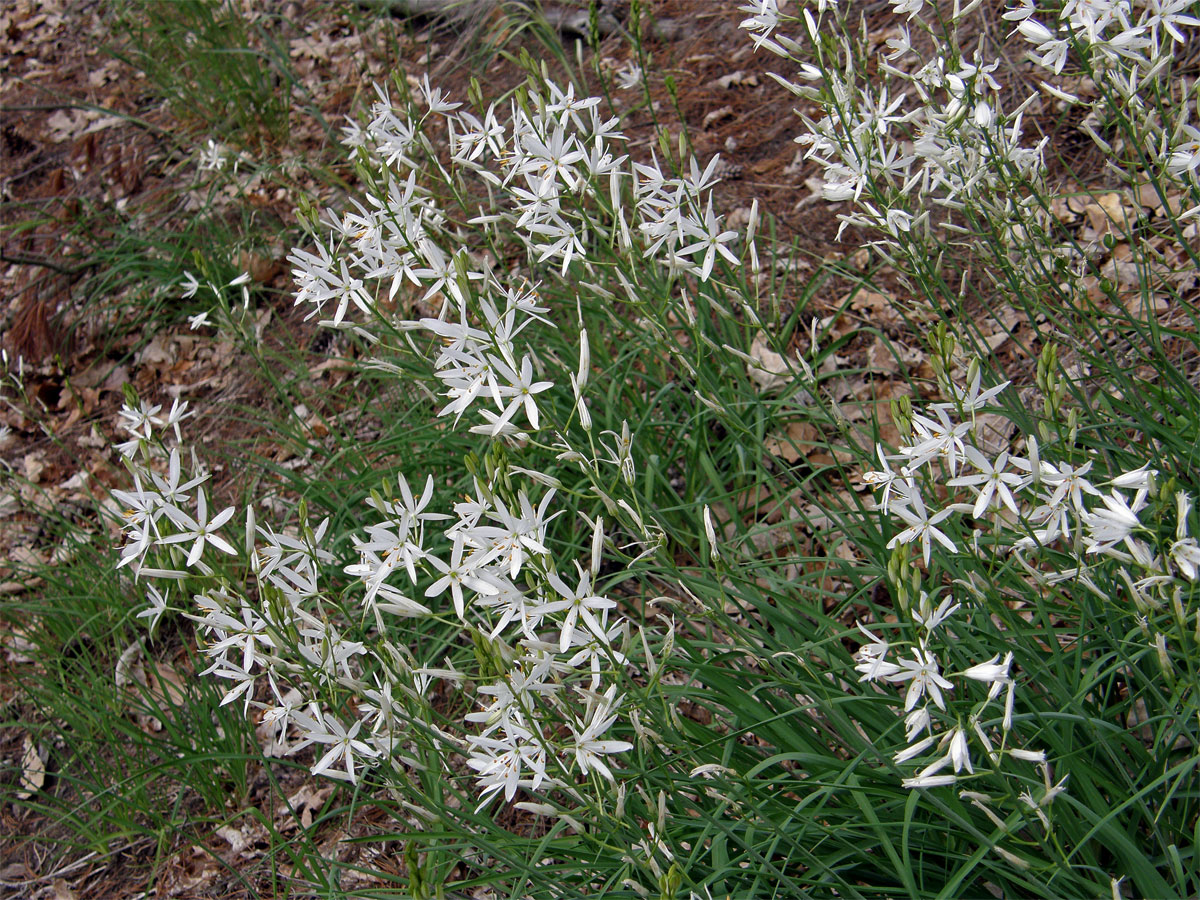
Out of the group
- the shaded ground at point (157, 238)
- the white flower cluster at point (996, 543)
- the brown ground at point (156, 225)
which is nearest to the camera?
the white flower cluster at point (996, 543)

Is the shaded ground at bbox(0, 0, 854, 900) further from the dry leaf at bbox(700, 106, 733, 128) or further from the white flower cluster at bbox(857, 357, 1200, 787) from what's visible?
the white flower cluster at bbox(857, 357, 1200, 787)

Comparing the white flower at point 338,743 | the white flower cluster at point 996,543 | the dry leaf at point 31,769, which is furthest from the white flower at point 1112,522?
the dry leaf at point 31,769

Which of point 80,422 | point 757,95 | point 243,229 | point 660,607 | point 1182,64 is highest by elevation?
point 1182,64

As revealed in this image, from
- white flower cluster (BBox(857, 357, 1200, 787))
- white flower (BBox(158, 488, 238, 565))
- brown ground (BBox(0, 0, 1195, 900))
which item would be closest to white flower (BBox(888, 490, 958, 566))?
white flower cluster (BBox(857, 357, 1200, 787))

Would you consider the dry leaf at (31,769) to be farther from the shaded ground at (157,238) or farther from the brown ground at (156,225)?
the brown ground at (156,225)

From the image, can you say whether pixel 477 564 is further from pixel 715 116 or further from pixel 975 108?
pixel 715 116

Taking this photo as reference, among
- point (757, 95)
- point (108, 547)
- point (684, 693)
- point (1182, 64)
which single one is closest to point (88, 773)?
point (108, 547)

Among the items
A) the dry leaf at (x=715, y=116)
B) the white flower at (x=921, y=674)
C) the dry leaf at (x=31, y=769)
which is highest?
the white flower at (x=921, y=674)

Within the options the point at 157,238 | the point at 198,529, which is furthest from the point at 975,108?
the point at 157,238

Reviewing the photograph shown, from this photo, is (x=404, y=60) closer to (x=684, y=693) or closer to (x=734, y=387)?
(x=734, y=387)

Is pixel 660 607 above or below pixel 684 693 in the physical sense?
below

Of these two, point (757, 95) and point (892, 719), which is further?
point (757, 95)
